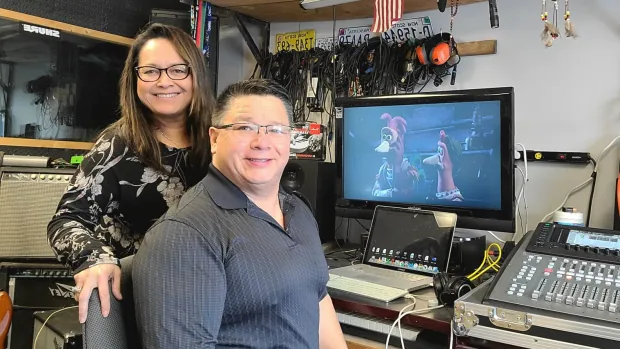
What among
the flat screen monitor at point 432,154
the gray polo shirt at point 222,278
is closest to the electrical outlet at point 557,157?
the flat screen monitor at point 432,154

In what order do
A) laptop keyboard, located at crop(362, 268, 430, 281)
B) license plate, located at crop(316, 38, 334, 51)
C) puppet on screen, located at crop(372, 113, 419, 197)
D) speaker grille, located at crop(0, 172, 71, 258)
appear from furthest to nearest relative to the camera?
license plate, located at crop(316, 38, 334, 51) < speaker grille, located at crop(0, 172, 71, 258) < puppet on screen, located at crop(372, 113, 419, 197) < laptop keyboard, located at crop(362, 268, 430, 281)

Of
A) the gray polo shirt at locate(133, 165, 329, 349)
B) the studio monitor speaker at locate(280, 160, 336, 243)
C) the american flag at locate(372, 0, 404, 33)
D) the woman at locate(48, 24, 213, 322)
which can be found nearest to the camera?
the gray polo shirt at locate(133, 165, 329, 349)

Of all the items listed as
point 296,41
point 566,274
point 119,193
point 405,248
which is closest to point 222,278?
point 119,193

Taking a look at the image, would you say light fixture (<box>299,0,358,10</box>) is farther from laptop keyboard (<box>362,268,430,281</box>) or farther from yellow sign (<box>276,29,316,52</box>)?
laptop keyboard (<box>362,268,430,281</box>)

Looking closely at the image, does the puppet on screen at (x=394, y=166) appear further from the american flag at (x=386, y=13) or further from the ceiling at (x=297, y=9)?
the ceiling at (x=297, y=9)

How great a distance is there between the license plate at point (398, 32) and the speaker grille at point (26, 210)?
1.49m

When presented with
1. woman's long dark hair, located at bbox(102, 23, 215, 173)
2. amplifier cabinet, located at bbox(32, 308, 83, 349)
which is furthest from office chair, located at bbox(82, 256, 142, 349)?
amplifier cabinet, located at bbox(32, 308, 83, 349)

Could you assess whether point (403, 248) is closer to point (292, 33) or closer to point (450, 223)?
point (450, 223)

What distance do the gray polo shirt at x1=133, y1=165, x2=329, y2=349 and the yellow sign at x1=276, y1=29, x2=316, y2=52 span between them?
5.42 feet

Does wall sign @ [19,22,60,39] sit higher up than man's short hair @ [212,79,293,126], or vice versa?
wall sign @ [19,22,60,39]

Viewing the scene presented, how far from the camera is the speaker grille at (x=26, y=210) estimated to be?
7.80ft

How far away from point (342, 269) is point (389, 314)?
0.38 meters

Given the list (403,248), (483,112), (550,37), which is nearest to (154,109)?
(403,248)

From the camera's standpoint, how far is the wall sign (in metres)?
2.70
